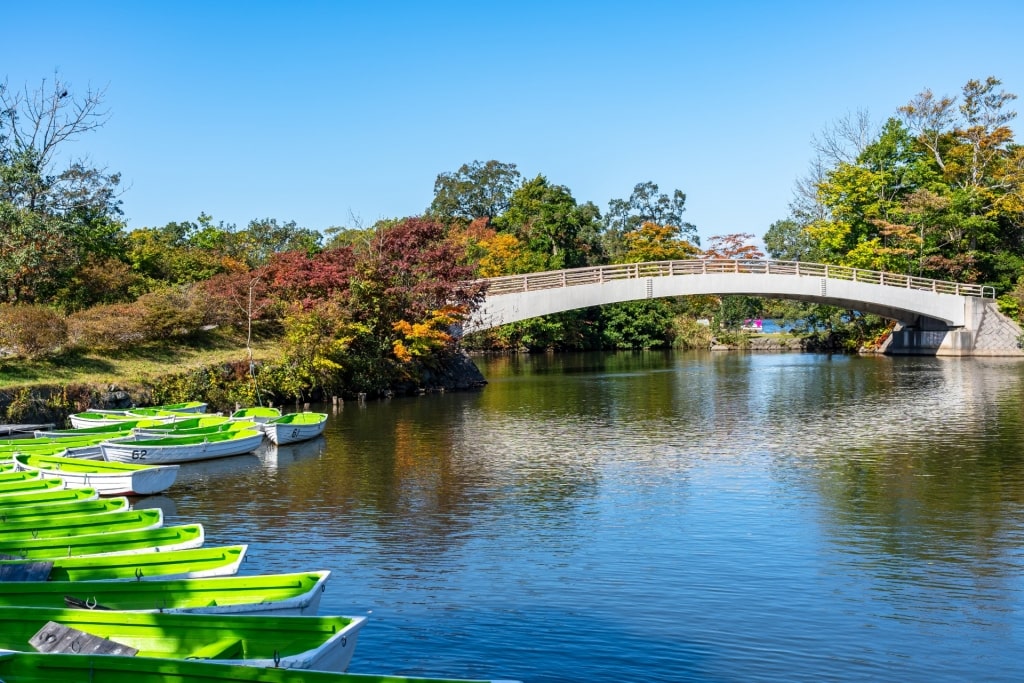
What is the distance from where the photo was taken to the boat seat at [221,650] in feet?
23.1

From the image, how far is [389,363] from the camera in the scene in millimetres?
34188

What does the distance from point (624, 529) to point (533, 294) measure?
28167 mm

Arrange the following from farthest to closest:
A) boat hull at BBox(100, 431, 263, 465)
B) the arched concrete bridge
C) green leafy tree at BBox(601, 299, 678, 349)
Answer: green leafy tree at BBox(601, 299, 678, 349) → the arched concrete bridge → boat hull at BBox(100, 431, 263, 465)

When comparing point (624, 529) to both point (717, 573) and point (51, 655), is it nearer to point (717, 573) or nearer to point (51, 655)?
point (717, 573)

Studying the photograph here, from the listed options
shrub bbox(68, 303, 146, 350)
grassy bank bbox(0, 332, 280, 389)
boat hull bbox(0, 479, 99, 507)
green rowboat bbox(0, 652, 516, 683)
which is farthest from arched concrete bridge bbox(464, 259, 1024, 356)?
green rowboat bbox(0, 652, 516, 683)

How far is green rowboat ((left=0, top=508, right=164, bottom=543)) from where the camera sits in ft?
36.5

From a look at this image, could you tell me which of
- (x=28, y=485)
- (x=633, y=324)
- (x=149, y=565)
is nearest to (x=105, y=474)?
(x=28, y=485)

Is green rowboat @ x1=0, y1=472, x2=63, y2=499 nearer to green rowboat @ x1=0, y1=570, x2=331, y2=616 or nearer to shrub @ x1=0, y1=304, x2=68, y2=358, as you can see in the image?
green rowboat @ x1=0, y1=570, x2=331, y2=616

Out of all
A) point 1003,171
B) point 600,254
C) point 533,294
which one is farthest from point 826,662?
point 600,254

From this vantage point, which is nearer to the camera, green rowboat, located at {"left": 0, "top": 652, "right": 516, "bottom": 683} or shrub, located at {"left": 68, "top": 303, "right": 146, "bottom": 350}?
green rowboat, located at {"left": 0, "top": 652, "right": 516, "bottom": 683}

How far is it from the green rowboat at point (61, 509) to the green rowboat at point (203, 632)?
462cm

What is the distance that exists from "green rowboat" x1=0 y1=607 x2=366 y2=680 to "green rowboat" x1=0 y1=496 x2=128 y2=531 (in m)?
4.62

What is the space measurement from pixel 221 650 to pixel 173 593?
1.46m

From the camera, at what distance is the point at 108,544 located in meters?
10.6
